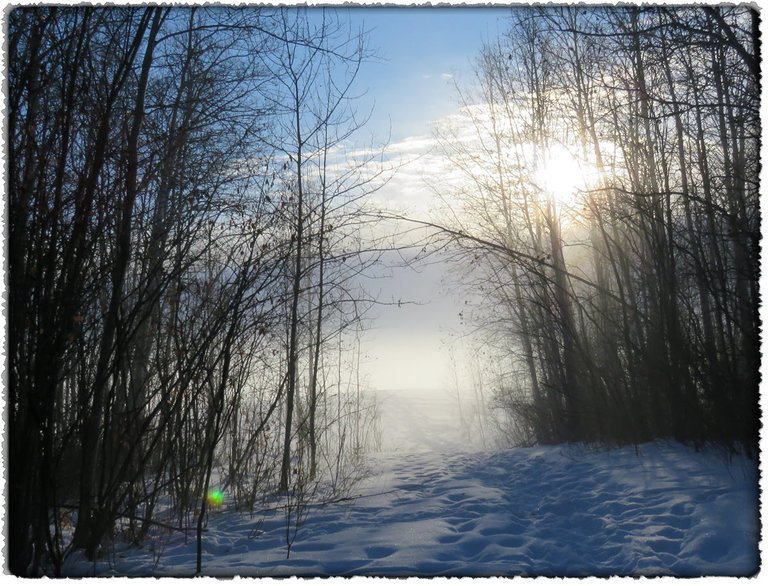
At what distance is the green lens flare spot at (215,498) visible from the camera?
16.4 feet

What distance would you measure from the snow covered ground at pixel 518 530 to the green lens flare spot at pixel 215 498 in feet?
0.59

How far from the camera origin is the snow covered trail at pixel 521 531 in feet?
9.05

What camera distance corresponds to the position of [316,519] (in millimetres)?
4293

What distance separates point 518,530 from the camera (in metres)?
3.80

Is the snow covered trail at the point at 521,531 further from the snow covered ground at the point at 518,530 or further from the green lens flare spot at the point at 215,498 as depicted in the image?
the green lens flare spot at the point at 215,498

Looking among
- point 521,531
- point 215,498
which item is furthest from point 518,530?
point 215,498

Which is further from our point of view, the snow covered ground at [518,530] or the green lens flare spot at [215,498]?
the green lens flare spot at [215,498]

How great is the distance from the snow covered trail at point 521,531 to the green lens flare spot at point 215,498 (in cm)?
22

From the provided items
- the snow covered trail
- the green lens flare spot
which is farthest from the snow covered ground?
the green lens flare spot

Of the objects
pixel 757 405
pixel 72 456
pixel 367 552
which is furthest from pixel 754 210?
pixel 72 456

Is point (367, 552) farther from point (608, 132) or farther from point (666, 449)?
point (608, 132)

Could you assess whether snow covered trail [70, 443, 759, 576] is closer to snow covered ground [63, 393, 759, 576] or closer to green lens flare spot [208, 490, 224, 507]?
snow covered ground [63, 393, 759, 576]

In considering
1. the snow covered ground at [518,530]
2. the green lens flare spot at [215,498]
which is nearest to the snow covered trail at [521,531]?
the snow covered ground at [518,530]

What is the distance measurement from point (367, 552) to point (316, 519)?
1.32 m
